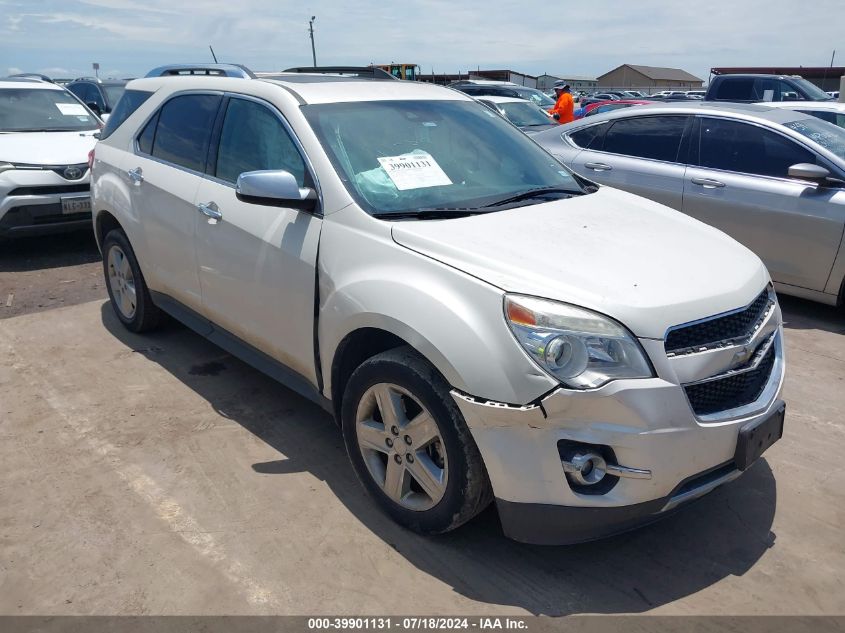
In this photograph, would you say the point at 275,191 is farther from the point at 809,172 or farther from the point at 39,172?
the point at 39,172

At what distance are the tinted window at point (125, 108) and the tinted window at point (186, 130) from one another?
46cm

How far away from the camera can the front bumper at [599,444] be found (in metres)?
2.38

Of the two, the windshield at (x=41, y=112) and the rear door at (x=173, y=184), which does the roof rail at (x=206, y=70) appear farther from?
the windshield at (x=41, y=112)

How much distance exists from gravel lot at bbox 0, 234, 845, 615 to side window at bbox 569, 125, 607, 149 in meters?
3.23

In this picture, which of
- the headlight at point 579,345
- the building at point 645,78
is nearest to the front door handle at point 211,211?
the headlight at point 579,345

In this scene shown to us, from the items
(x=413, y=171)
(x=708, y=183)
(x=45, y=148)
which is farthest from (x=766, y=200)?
(x=45, y=148)

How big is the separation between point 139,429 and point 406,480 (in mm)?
1813

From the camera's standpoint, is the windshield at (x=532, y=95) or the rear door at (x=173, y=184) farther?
the windshield at (x=532, y=95)

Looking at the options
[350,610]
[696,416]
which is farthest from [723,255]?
[350,610]

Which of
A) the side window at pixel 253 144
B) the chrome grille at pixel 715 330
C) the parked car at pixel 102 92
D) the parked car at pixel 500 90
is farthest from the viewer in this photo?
the parked car at pixel 500 90

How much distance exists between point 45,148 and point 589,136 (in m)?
5.69

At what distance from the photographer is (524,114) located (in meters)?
12.3

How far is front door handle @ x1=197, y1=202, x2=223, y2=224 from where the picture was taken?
12.4 feet

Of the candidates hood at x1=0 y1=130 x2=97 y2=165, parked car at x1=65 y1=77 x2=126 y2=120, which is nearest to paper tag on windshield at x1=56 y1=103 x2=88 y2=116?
hood at x1=0 y1=130 x2=97 y2=165
